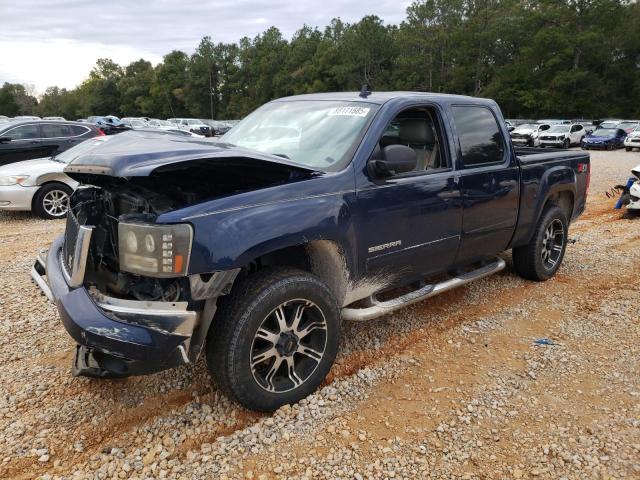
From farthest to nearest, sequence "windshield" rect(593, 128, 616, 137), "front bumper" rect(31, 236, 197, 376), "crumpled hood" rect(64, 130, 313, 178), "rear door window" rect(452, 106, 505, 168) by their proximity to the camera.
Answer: "windshield" rect(593, 128, 616, 137)
"rear door window" rect(452, 106, 505, 168)
"crumpled hood" rect(64, 130, 313, 178)
"front bumper" rect(31, 236, 197, 376)

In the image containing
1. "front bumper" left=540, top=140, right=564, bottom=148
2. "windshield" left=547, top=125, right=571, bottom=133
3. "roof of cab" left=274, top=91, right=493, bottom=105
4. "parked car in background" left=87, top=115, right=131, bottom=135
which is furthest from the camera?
"windshield" left=547, top=125, right=571, bottom=133

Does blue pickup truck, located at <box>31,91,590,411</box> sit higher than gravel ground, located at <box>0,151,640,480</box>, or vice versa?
blue pickup truck, located at <box>31,91,590,411</box>

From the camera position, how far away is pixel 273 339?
2.89m

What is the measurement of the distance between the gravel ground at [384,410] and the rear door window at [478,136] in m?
1.41

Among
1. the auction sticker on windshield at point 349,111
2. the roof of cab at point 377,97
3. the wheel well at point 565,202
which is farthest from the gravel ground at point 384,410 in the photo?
the roof of cab at point 377,97

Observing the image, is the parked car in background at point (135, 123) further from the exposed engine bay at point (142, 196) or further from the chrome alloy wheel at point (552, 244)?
the exposed engine bay at point (142, 196)

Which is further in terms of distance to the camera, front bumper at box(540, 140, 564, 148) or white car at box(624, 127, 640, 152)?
front bumper at box(540, 140, 564, 148)

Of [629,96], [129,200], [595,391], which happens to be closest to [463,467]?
[595,391]

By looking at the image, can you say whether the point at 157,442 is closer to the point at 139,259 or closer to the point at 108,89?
the point at 139,259

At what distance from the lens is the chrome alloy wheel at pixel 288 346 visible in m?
2.89

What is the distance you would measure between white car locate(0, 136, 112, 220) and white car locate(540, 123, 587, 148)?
26427 mm

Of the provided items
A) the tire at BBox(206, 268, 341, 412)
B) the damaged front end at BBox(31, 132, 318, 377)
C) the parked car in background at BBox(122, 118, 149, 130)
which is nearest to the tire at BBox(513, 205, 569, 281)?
the tire at BBox(206, 268, 341, 412)

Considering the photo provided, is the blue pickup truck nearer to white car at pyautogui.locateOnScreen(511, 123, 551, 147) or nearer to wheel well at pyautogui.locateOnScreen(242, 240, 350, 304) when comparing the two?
wheel well at pyautogui.locateOnScreen(242, 240, 350, 304)

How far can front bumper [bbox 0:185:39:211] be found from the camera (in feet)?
27.6
